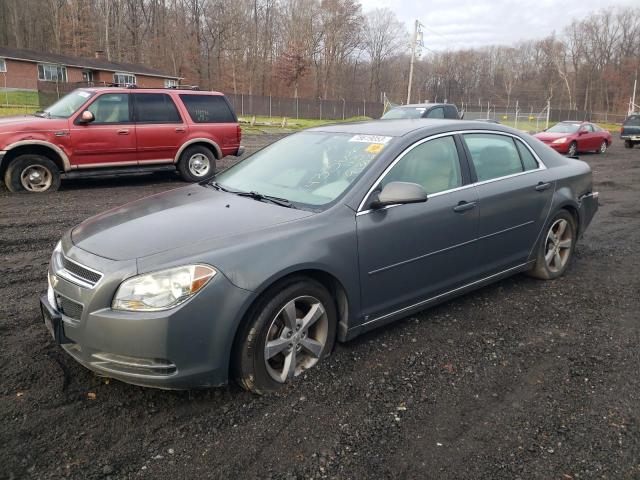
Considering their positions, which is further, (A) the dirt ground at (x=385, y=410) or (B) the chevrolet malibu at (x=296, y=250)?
→ (B) the chevrolet malibu at (x=296, y=250)

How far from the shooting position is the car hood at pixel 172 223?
2.95 m

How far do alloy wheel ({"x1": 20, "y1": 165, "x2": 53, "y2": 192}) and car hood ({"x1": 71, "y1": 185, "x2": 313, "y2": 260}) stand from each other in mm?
6420

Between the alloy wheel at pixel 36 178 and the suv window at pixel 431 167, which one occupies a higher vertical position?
the suv window at pixel 431 167

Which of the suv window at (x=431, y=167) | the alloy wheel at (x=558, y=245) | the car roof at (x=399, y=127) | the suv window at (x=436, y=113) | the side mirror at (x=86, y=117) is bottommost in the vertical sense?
the alloy wheel at (x=558, y=245)

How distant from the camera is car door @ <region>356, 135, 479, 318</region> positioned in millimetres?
3459

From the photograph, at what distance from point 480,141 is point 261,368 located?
2772 millimetres

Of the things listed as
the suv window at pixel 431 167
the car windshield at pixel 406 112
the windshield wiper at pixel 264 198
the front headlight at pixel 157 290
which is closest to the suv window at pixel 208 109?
the car windshield at pixel 406 112

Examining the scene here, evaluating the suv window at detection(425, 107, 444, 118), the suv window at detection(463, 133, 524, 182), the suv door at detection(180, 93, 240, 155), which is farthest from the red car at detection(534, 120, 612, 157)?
the suv window at detection(463, 133, 524, 182)

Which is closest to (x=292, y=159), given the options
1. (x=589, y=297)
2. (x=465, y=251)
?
(x=465, y=251)

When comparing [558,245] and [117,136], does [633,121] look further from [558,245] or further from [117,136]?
[117,136]

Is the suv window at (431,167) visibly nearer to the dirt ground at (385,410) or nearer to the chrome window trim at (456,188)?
the chrome window trim at (456,188)

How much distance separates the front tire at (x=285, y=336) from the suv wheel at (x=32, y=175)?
7.77m

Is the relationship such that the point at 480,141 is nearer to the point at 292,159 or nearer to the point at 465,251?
the point at 465,251

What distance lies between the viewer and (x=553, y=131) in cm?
2038
